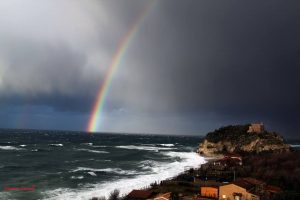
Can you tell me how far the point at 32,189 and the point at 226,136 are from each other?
114 meters

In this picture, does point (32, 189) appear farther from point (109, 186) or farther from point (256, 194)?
point (256, 194)

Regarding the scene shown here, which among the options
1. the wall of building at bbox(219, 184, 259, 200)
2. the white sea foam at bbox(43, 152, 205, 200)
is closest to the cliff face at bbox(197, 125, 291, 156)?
the white sea foam at bbox(43, 152, 205, 200)

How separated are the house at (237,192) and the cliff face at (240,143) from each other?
88624 mm

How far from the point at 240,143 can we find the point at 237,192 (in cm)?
10208

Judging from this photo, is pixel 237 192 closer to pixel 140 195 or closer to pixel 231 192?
pixel 231 192

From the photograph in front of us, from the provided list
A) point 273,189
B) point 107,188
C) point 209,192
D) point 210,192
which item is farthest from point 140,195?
point 273,189

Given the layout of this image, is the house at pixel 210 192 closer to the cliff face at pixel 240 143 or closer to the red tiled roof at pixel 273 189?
the red tiled roof at pixel 273 189

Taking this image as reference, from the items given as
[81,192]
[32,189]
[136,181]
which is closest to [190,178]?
[136,181]

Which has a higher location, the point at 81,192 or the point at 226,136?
the point at 226,136

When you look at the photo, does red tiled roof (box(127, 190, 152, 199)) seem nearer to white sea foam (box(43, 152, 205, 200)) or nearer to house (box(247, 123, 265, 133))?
white sea foam (box(43, 152, 205, 200))

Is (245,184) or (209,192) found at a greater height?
(245,184)

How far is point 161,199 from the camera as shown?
46.4m

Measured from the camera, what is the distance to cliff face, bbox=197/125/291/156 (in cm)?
14200

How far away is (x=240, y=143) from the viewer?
149750 mm
